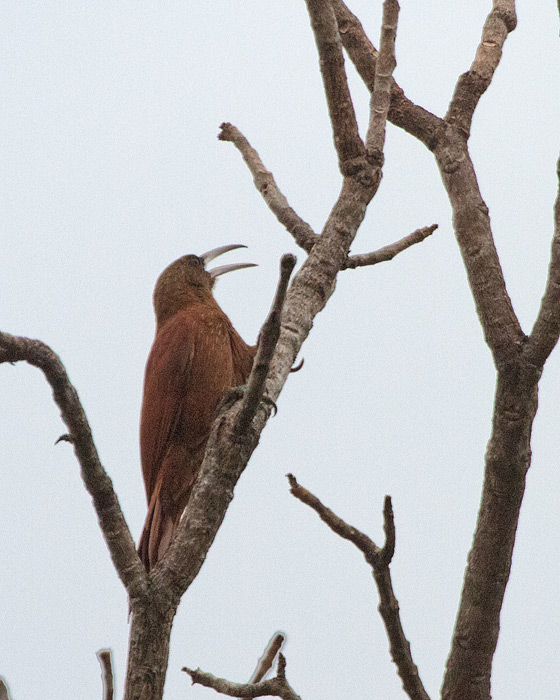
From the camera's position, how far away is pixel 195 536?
2.54m

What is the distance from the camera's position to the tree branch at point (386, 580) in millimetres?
2170

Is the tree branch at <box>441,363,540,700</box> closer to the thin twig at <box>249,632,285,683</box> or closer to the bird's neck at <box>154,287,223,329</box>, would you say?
the thin twig at <box>249,632,285,683</box>

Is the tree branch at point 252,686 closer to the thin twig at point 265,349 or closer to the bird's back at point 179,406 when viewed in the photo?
the thin twig at point 265,349

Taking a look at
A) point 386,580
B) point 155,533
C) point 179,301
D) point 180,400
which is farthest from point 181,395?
point 386,580

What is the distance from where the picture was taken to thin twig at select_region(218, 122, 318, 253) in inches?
152

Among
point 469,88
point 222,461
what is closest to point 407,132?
point 469,88

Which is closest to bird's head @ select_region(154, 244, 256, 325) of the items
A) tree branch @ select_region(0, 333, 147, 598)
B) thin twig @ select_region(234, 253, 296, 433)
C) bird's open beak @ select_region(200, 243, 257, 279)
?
bird's open beak @ select_region(200, 243, 257, 279)

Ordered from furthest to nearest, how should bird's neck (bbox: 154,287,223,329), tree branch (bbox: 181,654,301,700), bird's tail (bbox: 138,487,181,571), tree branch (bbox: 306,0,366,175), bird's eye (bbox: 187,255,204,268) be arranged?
bird's eye (bbox: 187,255,204,268)
bird's neck (bbox: 154,287,223,329)
bird's tail (bbox: 138,487,181,571)
tree branch (bbox: 306,0,366,175)
tree branch (bbox: 181,654,301,700)

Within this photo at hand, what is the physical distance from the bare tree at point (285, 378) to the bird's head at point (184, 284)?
1504 mm

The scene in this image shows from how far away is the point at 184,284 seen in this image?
16.6 feet

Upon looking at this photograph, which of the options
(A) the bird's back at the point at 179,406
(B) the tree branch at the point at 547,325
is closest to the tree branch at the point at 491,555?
(B) the tree branch at the point at 547,325

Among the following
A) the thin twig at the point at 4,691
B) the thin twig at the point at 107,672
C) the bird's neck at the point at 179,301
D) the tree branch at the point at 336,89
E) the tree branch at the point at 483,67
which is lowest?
the thin twig at the point at 4,691

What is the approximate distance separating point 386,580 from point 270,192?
2.28 metres

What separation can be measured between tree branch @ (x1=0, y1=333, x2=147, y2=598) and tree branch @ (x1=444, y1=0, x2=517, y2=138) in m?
2.10
